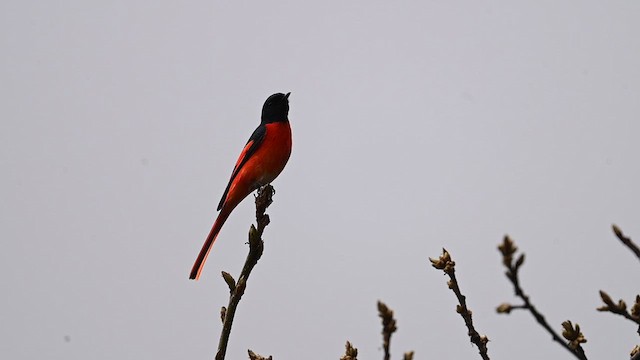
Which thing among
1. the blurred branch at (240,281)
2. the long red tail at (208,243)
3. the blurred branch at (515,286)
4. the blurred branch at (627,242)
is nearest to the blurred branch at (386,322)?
the blurred branch at (515,286)

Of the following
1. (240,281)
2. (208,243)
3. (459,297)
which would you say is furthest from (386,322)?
(208,243)

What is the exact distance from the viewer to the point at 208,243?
18.4 ft

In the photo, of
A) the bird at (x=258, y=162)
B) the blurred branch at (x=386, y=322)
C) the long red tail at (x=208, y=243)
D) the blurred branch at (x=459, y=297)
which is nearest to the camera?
the blurred branch at (x=386, y=322)

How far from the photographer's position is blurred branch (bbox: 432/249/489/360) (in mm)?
2979

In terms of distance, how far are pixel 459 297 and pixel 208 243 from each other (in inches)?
121

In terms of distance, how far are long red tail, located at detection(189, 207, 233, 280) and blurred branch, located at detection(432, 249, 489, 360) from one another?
254 centimetres

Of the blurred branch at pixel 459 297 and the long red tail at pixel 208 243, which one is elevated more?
the long red tail at pixel 208 243

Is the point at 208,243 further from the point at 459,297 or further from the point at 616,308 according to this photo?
the point at 616,308

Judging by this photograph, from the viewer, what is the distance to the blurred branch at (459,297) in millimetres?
2979

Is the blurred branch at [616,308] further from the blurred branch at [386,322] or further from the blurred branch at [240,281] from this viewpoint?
the blurred branch at [240,281]

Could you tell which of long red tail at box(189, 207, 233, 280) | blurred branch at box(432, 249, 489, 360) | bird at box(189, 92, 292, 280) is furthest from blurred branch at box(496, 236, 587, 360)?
bird at box(189, 92, 292, 280)

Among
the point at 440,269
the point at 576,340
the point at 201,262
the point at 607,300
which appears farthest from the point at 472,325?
the point at 201,262

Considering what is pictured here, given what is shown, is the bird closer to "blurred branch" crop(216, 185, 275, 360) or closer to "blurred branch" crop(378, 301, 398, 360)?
"blurred branch" crop(216, 185, 275, 360)

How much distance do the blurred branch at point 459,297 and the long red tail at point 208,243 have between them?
2.54 metres
